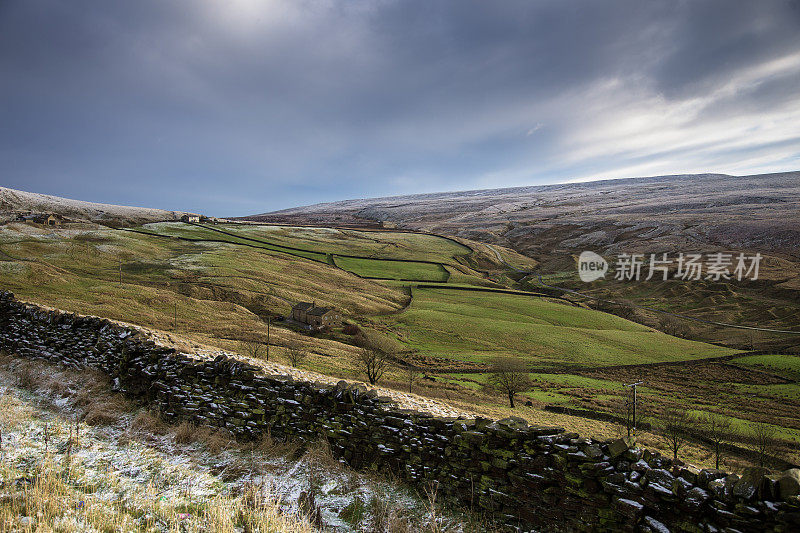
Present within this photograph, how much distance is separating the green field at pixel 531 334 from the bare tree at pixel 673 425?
1553 centimetres

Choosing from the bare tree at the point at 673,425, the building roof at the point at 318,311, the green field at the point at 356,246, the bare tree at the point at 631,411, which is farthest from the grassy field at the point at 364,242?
the bare tree at the point at 673,425

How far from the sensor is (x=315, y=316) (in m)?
54.7

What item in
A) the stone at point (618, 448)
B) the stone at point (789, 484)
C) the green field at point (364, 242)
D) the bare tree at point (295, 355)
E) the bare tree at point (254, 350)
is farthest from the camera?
the green field at point (364, 242)

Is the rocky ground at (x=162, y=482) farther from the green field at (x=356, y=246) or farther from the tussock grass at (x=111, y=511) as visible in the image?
the green field at (x=356, y=246)

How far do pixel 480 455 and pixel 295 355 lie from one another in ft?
101

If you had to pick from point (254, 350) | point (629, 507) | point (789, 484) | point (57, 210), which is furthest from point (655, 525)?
point (57, 210)

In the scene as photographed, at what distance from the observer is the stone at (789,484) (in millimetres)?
4621

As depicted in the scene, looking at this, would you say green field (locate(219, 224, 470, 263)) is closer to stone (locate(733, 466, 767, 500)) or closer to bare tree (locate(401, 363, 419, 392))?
bare tree (locate(401, 363, 419, 392))

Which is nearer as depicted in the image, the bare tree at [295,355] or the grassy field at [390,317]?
the bare tree at [295,355]

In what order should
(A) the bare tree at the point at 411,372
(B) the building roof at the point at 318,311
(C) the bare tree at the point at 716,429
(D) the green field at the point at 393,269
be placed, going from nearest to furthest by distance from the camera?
(C) the bare tree at the point at 716,429, (A) the bare tree at the point at 411,372, (B) the building roof at the point at 318,311, (D) the green field at the point at 393,269

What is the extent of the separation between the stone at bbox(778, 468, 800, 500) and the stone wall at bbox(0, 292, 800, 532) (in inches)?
0.5

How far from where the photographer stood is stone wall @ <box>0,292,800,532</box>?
5.12 meters

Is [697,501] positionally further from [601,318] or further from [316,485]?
[601,318]

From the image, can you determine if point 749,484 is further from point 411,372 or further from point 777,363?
point 777,363
